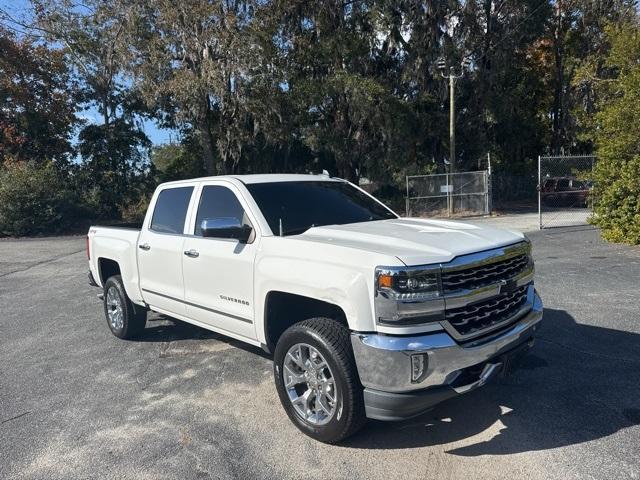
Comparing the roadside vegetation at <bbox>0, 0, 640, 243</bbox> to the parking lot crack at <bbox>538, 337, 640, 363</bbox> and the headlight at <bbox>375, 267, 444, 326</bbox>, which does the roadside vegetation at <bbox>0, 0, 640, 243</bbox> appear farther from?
the headlight at <bbox>375, 267, 444, 326</bbox>

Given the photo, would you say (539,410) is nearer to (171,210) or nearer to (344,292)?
(344,292)

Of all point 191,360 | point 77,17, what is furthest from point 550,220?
point 77,17

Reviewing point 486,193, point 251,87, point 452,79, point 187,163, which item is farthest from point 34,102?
point 486,193

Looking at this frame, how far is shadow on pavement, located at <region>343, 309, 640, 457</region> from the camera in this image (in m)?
3.75

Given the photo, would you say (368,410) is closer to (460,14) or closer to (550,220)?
(550,220)

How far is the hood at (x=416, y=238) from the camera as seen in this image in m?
3.49

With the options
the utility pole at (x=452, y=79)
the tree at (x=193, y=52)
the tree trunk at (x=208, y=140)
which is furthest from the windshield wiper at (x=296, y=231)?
the tree trunk at (x=208, y=140)

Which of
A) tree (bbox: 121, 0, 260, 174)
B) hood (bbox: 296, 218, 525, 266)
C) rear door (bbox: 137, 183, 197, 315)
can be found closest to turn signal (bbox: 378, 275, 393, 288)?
hood (bbox: 296, 218, 525, 266)

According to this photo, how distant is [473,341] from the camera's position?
11.7ft

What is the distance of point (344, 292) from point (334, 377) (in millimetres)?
598

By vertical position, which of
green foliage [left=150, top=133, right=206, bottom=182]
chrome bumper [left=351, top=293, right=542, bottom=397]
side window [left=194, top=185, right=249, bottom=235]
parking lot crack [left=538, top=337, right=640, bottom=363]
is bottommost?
parking lot crack [left=538, top=337, right=640, bottom=363]

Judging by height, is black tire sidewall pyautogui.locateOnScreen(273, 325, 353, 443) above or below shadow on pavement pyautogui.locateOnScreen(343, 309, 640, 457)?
above

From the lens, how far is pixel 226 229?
4.26m

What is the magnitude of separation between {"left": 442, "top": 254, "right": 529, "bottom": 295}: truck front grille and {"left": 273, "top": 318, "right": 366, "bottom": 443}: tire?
78cm
